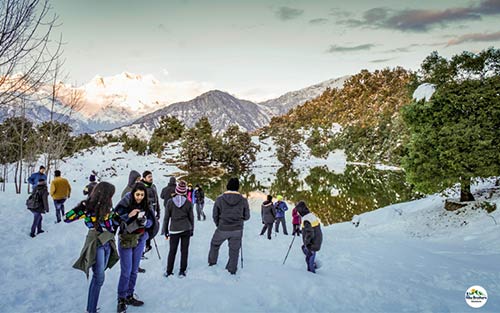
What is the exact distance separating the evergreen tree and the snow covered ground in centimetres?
184

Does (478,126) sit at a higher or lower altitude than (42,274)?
higher

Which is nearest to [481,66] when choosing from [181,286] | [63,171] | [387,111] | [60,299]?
[181,286]

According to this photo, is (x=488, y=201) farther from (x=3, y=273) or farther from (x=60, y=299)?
(x=3, y=273)

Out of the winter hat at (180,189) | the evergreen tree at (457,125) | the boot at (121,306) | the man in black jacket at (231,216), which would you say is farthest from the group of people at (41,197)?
the evergreen tree at (457,125)

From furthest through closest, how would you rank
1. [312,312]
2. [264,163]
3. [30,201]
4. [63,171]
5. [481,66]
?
[264,163] < [63,171] < [481,66] < [30,201] < [312,312]

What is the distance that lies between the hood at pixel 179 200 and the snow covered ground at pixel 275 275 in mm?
1395

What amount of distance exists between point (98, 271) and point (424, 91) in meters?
14.2

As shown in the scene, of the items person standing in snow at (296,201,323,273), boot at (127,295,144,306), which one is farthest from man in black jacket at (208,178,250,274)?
boot at (127,295,144,306)

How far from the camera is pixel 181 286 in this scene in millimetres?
4992

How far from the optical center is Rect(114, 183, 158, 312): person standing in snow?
4012 millimetres

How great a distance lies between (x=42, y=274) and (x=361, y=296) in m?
6.09

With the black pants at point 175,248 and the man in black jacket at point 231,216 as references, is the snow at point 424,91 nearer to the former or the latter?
the man in black jacket at point 231,216

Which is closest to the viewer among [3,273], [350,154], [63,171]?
[3,273]

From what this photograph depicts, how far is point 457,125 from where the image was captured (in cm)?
1176
